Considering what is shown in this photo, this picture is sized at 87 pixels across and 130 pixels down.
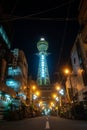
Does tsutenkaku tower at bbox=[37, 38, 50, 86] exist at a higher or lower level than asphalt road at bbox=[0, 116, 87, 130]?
higher

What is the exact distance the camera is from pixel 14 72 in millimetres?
48781

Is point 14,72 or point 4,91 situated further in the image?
point 14,72

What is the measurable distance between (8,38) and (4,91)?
731 inches

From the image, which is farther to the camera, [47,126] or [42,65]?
[42,65]

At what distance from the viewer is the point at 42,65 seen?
464ft

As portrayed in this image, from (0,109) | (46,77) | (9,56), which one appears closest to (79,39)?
(9,56)

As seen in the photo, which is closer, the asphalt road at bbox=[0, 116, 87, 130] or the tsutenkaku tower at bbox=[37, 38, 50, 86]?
the asphalt road at bbox=[0, 116, 87, 130]

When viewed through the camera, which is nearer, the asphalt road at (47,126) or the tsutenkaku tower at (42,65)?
the asphalt road at (47,126)

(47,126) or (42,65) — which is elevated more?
(42,65)

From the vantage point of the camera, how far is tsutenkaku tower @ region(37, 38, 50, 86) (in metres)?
136

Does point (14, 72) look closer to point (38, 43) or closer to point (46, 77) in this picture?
point (46, 77)

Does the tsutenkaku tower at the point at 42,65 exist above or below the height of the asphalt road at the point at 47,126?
above

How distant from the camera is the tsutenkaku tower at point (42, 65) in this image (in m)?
136

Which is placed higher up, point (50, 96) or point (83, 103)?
point (50, 96)
